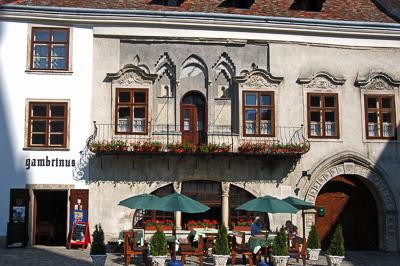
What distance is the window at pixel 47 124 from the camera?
2042 centimetres

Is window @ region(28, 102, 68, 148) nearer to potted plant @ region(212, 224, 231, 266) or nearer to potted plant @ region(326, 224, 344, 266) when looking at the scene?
potted plant @ region(212, 224, 231, 266)

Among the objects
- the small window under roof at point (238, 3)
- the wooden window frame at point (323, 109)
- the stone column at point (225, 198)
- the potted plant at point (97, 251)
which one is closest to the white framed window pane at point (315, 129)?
the wooden window frame at point (323, 109)

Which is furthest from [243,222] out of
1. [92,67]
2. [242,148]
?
[92,67]

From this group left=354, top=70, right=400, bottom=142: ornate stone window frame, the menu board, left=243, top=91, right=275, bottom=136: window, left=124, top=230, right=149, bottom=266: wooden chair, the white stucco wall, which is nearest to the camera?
left=124, top=230, right=149, bottom=266: wooden chair

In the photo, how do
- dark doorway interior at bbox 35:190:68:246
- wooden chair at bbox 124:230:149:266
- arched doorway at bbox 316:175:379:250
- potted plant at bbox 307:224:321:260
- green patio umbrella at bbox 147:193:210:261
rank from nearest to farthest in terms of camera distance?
green patio umbrella at bbox 147:193:210:261
wooden chair at bbox 124:230:149:266
potted plant at bbox 307:224:321:260
arched doorway at bbox 316:175:379:250
dark doorway interior at bbox 35:190:68:246

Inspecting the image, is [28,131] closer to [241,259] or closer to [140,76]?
[140,76]

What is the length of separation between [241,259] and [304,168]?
16.3ft

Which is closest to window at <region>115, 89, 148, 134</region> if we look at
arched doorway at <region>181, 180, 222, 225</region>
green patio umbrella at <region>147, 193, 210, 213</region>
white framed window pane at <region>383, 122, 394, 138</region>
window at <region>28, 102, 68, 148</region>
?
window at <region>28, 102, 68, 148</region>

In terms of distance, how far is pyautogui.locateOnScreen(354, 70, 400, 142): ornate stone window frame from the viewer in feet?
71.8

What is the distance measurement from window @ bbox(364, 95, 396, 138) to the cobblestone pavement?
4568 mm

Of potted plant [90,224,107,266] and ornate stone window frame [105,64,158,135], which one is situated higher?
ornate stone window frame [105,64,158,135]

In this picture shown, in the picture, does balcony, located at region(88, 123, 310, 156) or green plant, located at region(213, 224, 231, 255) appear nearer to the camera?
green plant, located at region(213, 224, 231, 255)

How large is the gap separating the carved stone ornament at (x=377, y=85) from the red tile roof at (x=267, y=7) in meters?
2.39

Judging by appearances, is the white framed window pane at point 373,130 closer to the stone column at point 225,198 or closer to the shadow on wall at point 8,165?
the stone column at point 225,198
